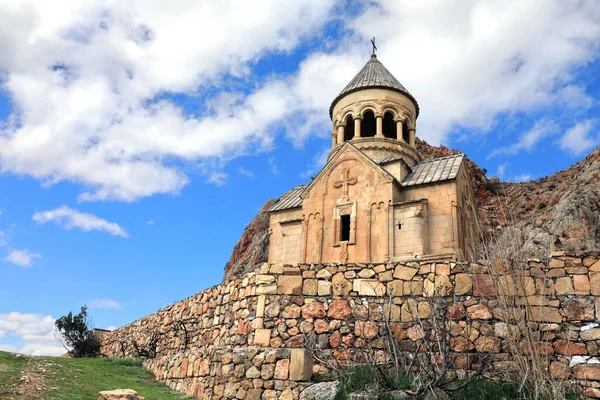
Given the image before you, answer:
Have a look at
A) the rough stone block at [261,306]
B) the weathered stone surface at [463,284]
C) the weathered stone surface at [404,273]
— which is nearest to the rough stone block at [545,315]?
the weathered stone surface at [463,284]

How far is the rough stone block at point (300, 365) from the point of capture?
555 cm

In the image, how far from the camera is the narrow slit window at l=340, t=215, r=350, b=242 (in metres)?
13.6

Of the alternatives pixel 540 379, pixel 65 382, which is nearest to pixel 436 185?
pixel 540 379

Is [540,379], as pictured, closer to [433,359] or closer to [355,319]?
[433,359]

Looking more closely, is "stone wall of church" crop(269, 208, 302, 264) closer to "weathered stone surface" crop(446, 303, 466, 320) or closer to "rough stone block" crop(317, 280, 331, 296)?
"rough stone block" crop(317, 280, 331, 296)

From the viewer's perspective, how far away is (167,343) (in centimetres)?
943

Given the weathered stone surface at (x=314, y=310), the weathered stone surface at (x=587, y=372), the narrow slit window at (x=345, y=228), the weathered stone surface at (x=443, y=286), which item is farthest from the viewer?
the narrow slit window at (x=345, y=228)

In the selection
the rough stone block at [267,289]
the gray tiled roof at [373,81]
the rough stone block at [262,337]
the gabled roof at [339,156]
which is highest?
the gray tiled roof at [373,81]

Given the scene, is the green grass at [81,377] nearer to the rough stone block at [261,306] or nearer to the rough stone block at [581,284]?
the rough stone block at [261,306]

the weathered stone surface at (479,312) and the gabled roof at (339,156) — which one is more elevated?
the gabled roof at (339,156)

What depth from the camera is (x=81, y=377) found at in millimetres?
7953

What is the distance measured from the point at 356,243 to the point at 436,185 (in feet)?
8.65

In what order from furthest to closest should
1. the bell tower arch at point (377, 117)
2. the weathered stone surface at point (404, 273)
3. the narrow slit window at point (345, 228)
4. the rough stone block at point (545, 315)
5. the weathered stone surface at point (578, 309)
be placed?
the bell tower arch at point (377, 117) → the narrow slit window at point (345, 228) → the weathered stone surface at point (404, 273) → the rough stone block at point (545, 315) → the weathered stone surface at point (578, 309)

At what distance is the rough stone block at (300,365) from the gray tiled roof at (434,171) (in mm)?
8563
